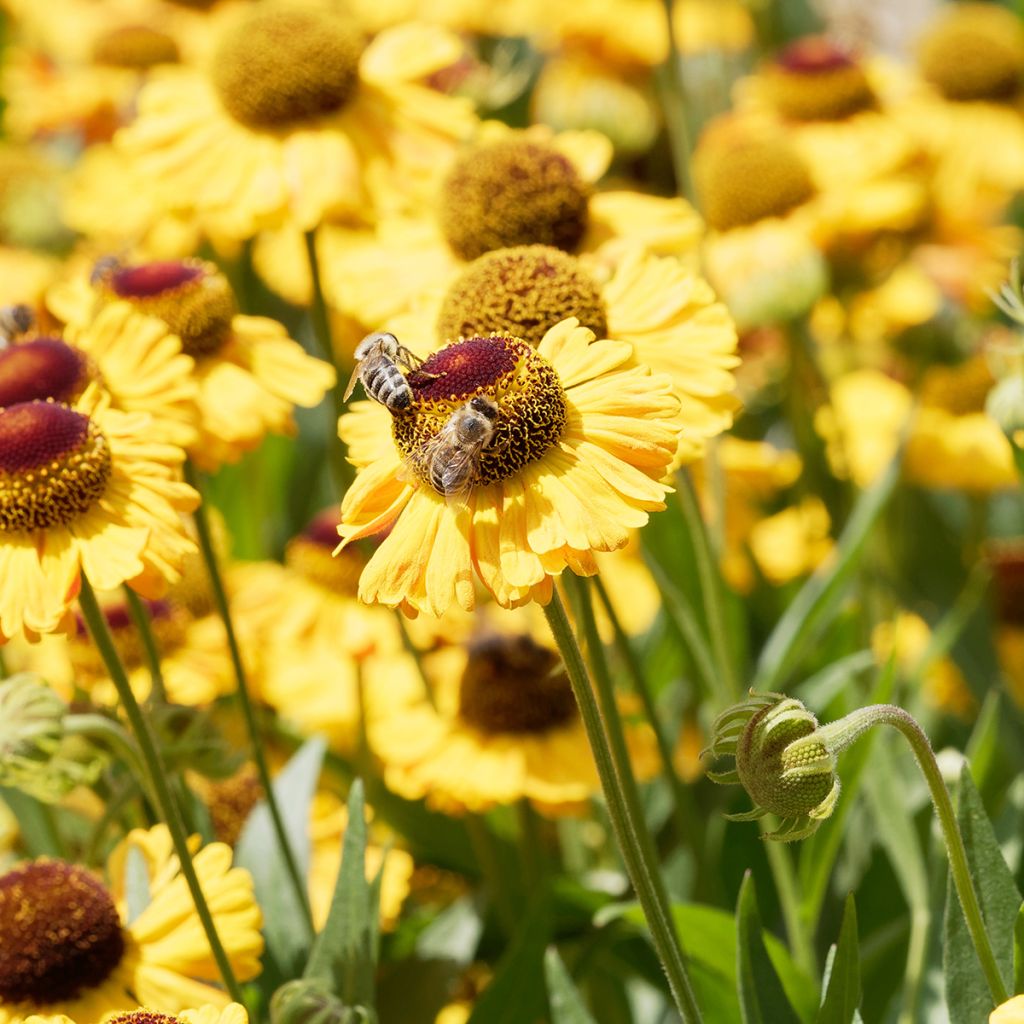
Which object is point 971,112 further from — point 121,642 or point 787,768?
point 787,768

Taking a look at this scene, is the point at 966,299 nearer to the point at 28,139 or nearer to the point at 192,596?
the point at 192,596

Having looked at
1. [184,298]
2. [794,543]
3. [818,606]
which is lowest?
[794,543]

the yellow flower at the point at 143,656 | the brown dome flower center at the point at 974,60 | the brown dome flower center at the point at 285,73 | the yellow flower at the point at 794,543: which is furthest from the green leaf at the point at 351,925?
the brown dome flower center at the point at 974,60

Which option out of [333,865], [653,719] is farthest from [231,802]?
[653,719]

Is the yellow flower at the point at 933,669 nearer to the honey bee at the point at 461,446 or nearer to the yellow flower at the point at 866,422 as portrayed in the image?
the yellow flower at the point at 866,422

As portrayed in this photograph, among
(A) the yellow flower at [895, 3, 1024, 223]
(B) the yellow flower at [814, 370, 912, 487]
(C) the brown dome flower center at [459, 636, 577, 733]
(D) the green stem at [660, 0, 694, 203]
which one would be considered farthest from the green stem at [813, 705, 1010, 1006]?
(A) the yellow flower at [895, 3, 1024, 223]

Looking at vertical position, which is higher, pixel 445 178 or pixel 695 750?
pixel 445 178

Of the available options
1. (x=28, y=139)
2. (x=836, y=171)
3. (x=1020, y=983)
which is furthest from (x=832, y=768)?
(x=28, y=139)
